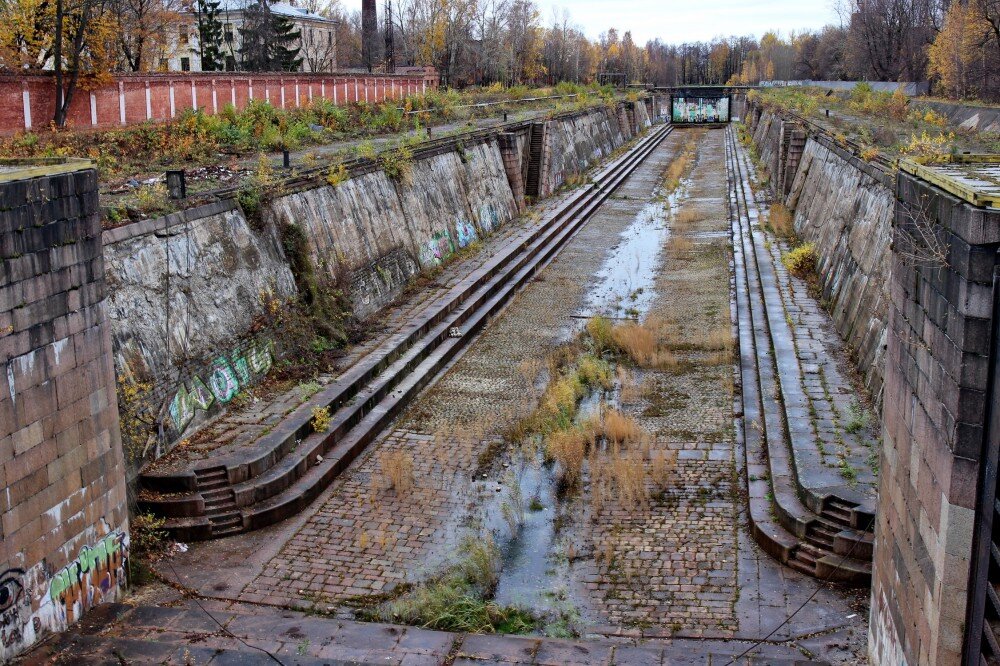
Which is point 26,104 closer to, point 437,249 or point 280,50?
point 437,249

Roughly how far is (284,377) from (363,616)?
5532mm

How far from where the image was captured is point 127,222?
37.9 feet

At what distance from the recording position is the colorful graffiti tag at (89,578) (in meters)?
8.02

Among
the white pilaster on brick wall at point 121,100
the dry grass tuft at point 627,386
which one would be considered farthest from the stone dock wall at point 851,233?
the white pilaster on brick wall at point 121,100

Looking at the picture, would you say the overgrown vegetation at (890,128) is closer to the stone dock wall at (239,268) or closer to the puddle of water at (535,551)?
Result: the puddle of water at (535,551)

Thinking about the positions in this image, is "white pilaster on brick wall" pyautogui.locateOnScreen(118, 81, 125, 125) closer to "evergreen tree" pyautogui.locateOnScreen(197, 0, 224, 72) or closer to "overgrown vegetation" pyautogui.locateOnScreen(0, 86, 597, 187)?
"overgrown vegetation" pyautogui.locateOnScreen(0, 86, 597, 187)

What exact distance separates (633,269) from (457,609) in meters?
15.6

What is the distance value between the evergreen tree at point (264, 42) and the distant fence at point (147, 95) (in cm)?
1666

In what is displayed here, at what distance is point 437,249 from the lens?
21641 millimetres

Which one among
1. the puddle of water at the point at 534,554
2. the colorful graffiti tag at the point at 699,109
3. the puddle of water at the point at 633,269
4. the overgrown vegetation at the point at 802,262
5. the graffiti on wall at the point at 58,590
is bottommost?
the puddle of water at the point at 534,554

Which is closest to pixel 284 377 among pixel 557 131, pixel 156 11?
pixel 557 131

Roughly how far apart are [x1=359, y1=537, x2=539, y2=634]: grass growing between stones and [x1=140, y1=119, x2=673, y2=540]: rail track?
225 cm

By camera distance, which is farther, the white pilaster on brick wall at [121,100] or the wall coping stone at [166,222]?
the white pilaster on brick wall at [121,100]

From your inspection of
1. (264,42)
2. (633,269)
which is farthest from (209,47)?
(633,269)
